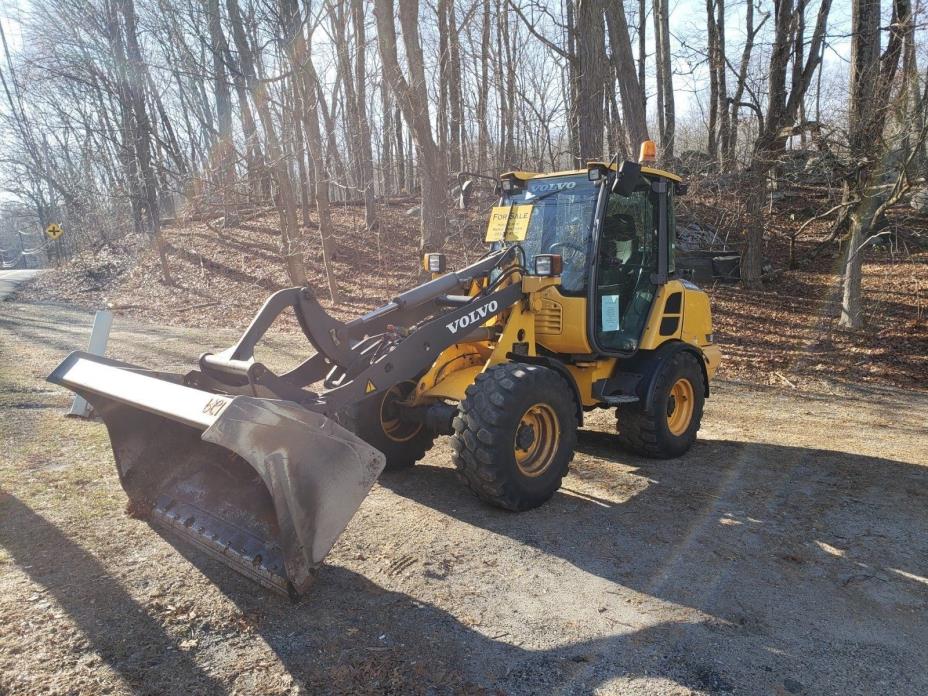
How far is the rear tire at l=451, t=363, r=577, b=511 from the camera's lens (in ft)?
13.5

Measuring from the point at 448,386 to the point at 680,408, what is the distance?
8.09 ft

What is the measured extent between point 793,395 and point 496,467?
20.3ft

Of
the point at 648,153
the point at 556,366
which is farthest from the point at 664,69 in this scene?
the point at 556,366

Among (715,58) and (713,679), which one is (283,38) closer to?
(715,58)

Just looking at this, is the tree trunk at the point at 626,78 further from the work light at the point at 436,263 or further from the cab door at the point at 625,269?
the work light at the point at 436,263

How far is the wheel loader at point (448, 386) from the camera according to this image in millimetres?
3160

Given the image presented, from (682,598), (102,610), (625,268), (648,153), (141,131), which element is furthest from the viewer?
(141,131)

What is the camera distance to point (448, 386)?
4.76 meters

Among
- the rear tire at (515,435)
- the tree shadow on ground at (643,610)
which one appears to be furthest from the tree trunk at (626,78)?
the rear tire at (515,435)

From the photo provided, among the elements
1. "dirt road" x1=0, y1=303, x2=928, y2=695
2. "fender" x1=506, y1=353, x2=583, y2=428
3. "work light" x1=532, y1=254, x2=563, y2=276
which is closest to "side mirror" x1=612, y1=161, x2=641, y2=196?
"work light" x1=532, y1=254, x2=563, y2=276

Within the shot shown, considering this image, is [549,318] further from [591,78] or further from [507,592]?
[591,78]

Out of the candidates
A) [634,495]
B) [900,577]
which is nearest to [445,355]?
[634,495]

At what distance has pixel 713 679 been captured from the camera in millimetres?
2828

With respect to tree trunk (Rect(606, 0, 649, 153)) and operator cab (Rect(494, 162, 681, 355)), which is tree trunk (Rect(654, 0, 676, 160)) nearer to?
tree trunk (Rect(606, 0, 649, 153))
